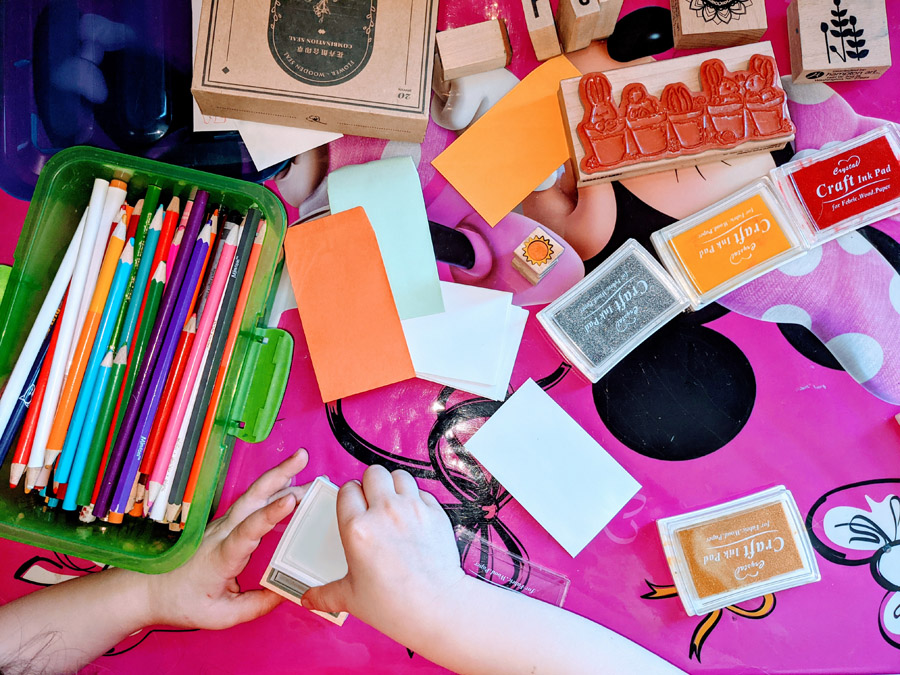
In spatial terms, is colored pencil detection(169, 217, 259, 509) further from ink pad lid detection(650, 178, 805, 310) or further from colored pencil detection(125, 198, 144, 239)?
ink pad lid detection(650, 178, 805, 310)

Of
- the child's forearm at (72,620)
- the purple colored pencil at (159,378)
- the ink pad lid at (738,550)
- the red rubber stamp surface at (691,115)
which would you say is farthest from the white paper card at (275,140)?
the ink pad lid at (738,550)

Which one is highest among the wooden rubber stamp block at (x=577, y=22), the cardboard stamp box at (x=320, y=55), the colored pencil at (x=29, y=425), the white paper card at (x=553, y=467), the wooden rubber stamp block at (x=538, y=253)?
the cardboard stamp box at (x=320, y=55)

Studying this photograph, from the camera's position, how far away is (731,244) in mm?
847

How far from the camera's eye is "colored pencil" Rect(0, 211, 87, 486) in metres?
0.73

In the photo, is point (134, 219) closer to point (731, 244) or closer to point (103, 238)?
point (103, 238)

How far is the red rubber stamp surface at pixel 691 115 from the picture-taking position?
0.83 metres

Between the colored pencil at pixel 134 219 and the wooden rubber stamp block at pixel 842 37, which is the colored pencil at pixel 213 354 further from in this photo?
the wooden rubber stamp block at pixel 842 37

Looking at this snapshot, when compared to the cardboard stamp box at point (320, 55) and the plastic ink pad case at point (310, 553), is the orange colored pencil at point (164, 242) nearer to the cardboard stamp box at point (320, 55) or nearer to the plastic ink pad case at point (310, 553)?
the cardboard stamp box at point (320, 55)

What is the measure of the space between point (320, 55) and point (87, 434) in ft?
1.87

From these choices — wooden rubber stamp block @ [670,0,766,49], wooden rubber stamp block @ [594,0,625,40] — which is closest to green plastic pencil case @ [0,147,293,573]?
wooden rubber stamp block @ [594,0,625,40]

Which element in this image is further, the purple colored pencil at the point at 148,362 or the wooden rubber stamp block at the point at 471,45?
the wooden rubber stamp block at the point at 471,45

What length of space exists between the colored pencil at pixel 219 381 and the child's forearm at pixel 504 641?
312mm

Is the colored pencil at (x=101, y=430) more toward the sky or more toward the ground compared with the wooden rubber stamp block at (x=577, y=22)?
more toward the ground

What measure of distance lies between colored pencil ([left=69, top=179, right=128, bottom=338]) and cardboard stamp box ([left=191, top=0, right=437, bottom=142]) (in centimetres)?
17
